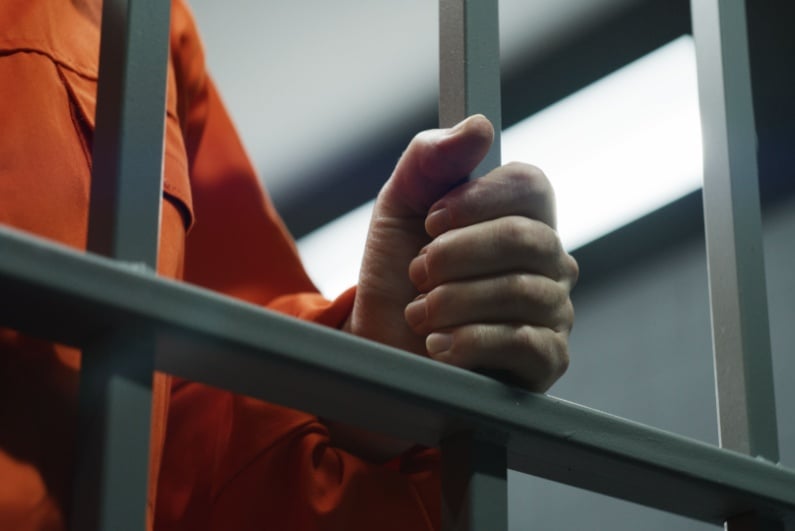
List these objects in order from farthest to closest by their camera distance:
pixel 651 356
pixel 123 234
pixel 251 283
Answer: pixel 651 356 → pixel 251 283 → pixel 123 234

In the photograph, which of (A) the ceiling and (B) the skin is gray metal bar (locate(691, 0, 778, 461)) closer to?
Result: (B) the skin

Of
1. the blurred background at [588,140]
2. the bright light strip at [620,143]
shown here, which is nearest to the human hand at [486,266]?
the blurred background at [588,140]

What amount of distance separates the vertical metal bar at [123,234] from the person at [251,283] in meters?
0.16

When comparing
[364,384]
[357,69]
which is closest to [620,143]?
[357,69]

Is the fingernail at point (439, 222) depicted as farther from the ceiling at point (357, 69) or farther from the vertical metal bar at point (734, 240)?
the ceiling at point (357, 69)

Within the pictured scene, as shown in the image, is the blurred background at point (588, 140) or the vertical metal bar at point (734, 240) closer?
the vertical metal bar at point (734, 240)

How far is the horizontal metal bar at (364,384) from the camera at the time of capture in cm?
48

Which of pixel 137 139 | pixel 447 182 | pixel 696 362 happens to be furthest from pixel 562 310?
pixel 696 362

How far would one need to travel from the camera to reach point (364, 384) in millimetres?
545

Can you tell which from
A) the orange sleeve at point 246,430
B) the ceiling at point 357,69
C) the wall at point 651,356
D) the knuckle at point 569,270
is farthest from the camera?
the ceiling at point 357,69

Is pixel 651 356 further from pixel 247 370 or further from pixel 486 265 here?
pixel 247 370

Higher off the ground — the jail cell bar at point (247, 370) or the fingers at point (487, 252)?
the fingers at point (487, 252)

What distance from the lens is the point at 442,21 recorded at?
0.67 m

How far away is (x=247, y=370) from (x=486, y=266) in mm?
157
